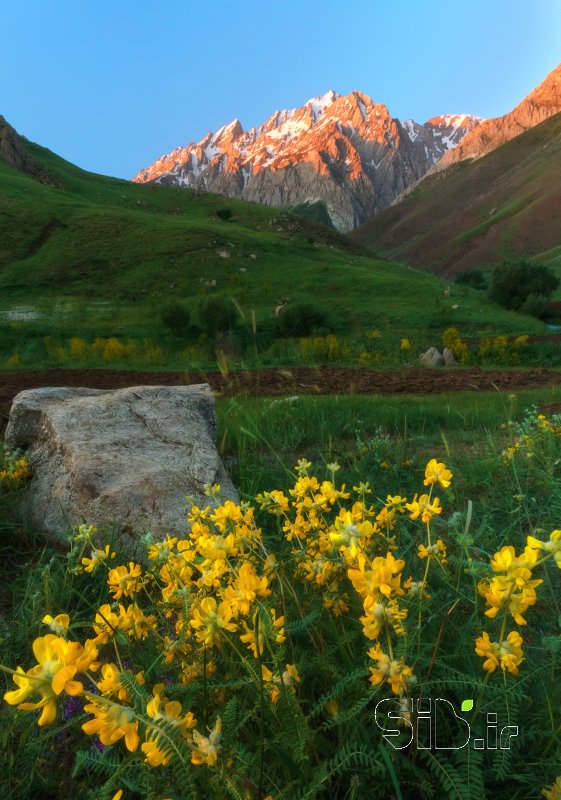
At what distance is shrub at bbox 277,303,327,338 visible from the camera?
693 inches

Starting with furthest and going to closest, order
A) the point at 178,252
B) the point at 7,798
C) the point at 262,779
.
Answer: the point at 178,252, the point at 7,798, the point at 262,779

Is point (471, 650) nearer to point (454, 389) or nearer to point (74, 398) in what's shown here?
point (74, 398)

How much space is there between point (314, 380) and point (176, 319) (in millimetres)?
9018

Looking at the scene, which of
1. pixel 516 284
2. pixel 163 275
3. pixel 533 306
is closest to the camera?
pixel 163 275

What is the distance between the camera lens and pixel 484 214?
376 feet

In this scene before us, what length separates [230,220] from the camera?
133 feet

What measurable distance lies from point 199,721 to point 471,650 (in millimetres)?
641

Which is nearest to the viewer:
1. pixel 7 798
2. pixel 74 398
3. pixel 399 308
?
pixel 7 798

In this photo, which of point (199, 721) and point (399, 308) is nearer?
point (199, 721)

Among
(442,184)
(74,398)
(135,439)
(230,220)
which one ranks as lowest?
(135,439)

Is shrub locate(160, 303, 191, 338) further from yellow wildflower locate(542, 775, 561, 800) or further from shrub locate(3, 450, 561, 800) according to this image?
yellow wildflower locate(542, 775, 561, 800)

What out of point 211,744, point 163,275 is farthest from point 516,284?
point 211,744

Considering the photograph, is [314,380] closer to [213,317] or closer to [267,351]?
[267,351]

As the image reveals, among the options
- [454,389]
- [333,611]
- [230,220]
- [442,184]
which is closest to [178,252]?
[230,220]
